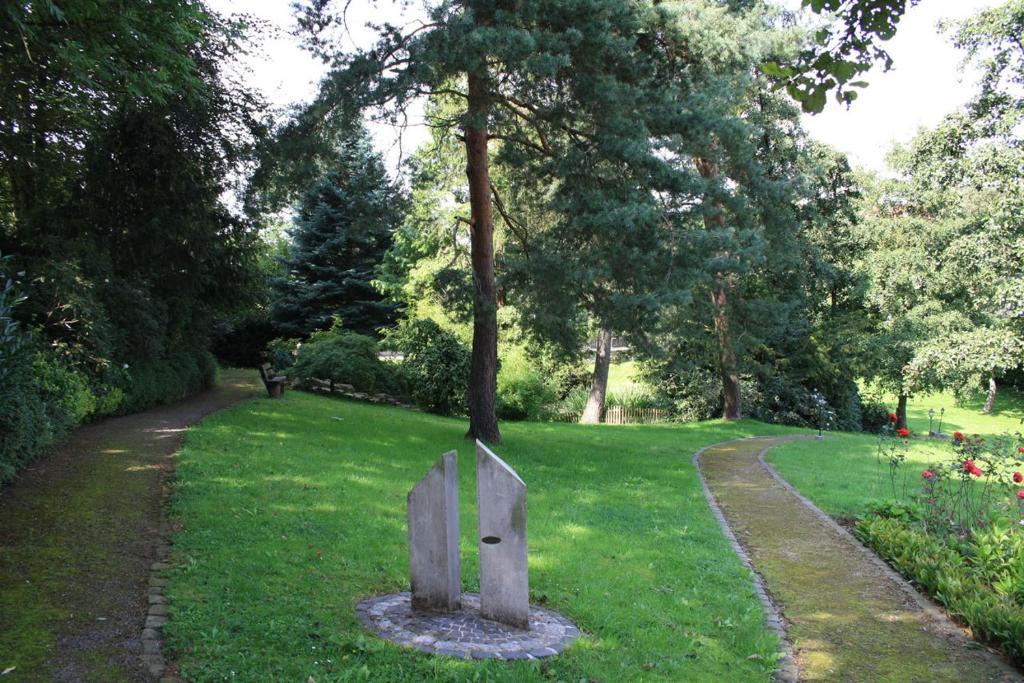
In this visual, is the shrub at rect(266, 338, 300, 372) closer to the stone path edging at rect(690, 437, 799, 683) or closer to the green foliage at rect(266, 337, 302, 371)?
the green foliage at rect(266, 337, 302, 371)

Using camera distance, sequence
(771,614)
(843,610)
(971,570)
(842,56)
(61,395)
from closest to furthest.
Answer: (842,56) → (771,614) → (843,610) → (971,570) → (61,395)

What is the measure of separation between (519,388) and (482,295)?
37.4ft

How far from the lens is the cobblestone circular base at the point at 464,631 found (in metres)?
4.84

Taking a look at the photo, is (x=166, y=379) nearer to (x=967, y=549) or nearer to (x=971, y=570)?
(x=967, y=549)

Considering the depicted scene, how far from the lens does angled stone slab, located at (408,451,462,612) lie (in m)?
5.39

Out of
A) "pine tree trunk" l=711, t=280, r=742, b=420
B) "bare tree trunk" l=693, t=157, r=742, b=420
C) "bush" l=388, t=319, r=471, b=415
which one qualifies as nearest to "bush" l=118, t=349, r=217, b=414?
"bush" l=388, t=319, r=471, b=415

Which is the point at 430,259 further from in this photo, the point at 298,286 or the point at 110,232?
the point at 110,232

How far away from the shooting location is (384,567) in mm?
6512

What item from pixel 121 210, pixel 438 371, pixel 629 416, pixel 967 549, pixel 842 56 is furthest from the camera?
pixel 629 416

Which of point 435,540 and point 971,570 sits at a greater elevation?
point 435,540

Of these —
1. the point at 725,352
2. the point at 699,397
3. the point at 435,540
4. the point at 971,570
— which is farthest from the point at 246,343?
the point at 971,570

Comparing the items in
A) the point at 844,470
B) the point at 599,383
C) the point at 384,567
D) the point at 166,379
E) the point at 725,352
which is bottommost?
the point at 844,470

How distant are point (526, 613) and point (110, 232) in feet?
45.8

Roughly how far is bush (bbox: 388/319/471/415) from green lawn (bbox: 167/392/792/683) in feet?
32.6
